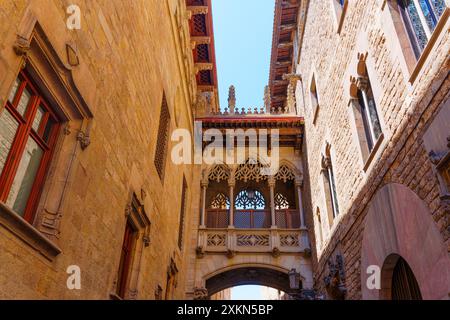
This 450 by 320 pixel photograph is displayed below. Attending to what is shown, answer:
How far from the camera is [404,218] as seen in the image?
172 inches

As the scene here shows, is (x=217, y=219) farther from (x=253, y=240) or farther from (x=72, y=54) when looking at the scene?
(x=72, y=54)

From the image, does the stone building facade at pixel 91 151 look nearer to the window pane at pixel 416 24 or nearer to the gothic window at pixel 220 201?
the window pane at pixel 416 24

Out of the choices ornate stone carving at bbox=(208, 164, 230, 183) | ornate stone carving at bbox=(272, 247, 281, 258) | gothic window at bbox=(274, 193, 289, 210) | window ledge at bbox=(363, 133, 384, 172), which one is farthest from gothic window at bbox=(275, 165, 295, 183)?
window ledge at bbox=(363, 133, 384, 172)

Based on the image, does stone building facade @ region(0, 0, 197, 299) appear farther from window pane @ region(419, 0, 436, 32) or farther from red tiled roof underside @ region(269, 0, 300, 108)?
red tiled roof underside @ region(269, 0, 300, 108)

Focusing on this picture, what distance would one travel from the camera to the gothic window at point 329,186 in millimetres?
8617

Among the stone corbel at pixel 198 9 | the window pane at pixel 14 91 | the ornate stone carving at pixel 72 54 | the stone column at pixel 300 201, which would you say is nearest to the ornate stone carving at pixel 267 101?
the stone column at pixel 300 201

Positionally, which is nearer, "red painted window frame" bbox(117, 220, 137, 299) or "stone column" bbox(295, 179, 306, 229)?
"red painted window frame" bbox(117, 220, 137, 299)

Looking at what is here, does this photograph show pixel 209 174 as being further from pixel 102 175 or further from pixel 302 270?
pixel 102 175

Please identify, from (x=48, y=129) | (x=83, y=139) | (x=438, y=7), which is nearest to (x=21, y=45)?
(x=48, y=129)

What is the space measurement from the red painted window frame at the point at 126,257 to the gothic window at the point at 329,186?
4745 millimetres

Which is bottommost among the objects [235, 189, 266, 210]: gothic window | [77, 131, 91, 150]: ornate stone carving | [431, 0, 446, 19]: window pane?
[77, 131, 91, 150]: ornate stone carving

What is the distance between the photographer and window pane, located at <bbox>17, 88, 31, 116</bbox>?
323 cm

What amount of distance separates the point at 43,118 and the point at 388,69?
459 cm

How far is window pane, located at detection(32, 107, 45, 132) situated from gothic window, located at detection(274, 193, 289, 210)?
1197 centimetres
